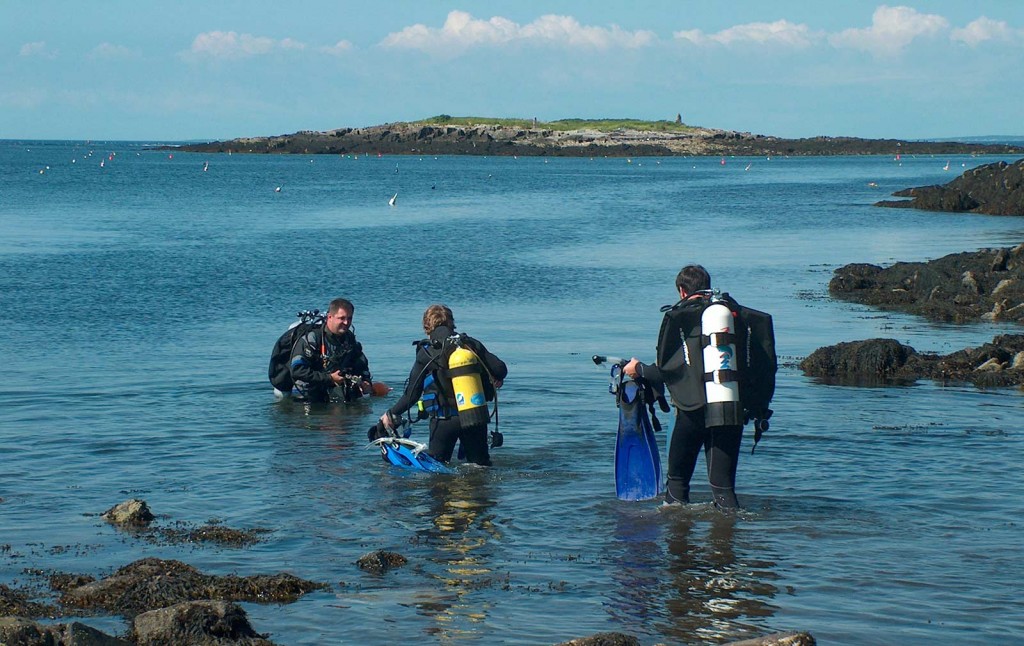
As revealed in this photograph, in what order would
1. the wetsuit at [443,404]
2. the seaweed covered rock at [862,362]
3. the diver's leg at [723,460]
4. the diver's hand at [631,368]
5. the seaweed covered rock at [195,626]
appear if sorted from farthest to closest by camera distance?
the seaweed covered rock at [862,362], the wetsuit at [443,404], the diver's hand at [631,368], the diver's leg at [723,460], the seaweed covered rock at [195,626]

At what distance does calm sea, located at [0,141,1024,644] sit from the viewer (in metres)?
8.04

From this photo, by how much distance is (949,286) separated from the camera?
25297 millimetres

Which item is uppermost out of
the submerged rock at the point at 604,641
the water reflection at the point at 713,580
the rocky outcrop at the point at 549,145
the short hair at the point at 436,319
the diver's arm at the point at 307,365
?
the rocky outcrop at the point at 549,145

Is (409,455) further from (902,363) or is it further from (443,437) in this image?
(902,363)

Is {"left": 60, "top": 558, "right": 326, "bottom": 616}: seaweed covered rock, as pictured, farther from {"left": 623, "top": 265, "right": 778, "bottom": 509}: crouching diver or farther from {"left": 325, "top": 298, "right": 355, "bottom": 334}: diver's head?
{"left": 325, "top": 298, "right": 355, "bottom": 334}: diver's head

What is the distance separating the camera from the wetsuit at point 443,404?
36.0 feet

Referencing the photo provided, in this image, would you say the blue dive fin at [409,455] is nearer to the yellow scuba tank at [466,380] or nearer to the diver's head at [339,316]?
the yellow scuba tank at [466,380]

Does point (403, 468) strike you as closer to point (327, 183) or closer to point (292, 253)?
point (292, 253)

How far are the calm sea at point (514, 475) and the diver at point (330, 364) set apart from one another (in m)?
0.29

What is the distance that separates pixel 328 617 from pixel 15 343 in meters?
16.0

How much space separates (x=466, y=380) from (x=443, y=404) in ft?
1.26

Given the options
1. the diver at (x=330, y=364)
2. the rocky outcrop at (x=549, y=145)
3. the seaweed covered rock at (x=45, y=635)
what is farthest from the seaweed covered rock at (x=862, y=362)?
the rocky outcrop at (x=549, y=145)

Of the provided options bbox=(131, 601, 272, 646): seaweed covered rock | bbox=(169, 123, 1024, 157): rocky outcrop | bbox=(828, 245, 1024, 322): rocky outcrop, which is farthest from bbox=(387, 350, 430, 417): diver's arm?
bbox=(169, 123, 1024, 157): rocky outcrop

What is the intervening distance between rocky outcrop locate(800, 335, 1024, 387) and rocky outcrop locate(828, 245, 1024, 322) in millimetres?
5079
